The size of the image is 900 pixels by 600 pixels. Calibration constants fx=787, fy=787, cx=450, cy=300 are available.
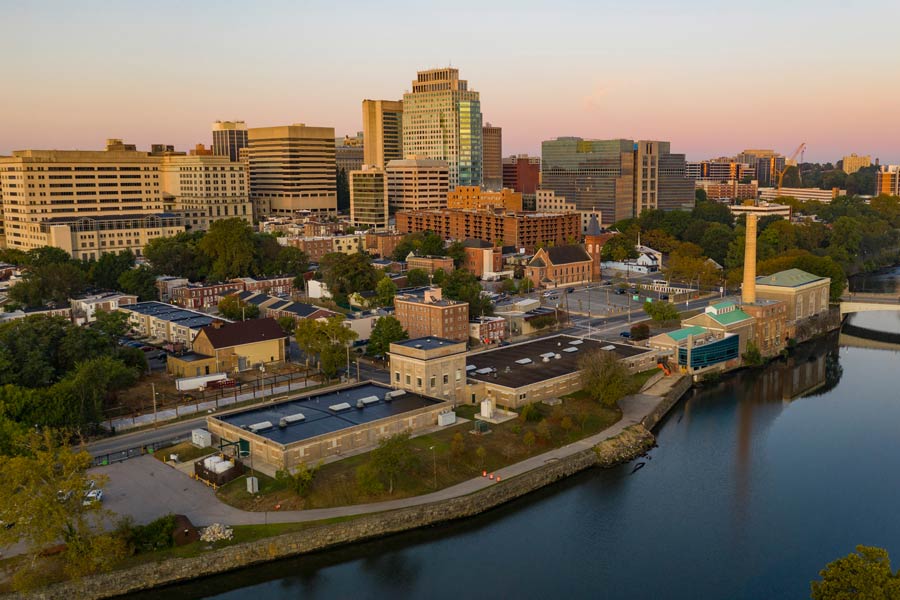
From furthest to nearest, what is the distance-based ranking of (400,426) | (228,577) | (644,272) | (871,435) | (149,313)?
1. (644,272)
2. (149,313)
3. (871,435)
4. (400,426)
5. (228,577)

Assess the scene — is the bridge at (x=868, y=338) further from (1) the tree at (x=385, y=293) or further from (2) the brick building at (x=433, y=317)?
(1) the tree at (x=385, y=293)

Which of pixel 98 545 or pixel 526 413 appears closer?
pixel 98 545

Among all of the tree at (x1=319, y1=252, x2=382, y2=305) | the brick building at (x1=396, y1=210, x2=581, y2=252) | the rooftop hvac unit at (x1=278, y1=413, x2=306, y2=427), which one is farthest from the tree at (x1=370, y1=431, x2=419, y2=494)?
the brick building at (x1=396, y1=210, x2=581, y2=252)

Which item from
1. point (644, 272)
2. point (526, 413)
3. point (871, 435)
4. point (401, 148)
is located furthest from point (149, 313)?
point (401, 148)

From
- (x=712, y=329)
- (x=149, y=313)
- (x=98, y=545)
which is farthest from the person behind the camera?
(x=149, y=313)

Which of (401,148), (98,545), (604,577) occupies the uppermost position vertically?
(401,148)

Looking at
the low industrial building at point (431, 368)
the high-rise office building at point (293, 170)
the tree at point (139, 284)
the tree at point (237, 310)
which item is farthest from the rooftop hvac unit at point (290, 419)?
the high-rise office building at point (293, 170)

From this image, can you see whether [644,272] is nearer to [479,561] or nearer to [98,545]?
[479,561]
